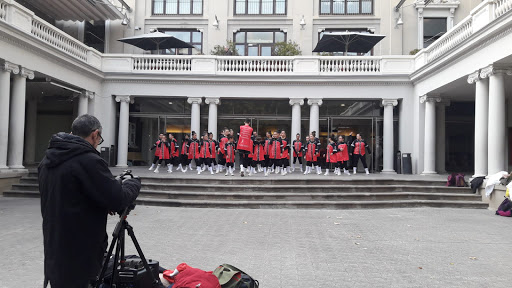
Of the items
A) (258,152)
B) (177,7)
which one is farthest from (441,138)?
(177,7)

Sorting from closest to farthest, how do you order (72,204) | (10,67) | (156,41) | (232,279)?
(72,204) < (232,279) < (10,67) < (156,41)

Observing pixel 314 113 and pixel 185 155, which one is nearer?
pixel 185 155

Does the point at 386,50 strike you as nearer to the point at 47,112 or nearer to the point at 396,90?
the point at 396,90

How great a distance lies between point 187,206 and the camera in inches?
500

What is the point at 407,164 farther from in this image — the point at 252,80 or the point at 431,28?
the point at 431,28

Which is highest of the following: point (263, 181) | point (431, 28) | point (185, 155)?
point (431, 28)

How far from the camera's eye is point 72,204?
287 cm

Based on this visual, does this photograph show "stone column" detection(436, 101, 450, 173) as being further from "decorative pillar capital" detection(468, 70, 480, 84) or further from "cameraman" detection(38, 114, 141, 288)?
"cameraman" detection(38, 114, 141, 288)

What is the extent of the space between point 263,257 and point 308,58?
641 inches

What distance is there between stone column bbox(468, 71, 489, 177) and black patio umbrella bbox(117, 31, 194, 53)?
13.9 m

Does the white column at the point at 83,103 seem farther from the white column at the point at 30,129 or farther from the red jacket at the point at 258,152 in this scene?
the red jacket at the point at 258,152

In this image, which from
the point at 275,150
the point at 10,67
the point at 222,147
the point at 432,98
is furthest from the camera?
the point at 432,98

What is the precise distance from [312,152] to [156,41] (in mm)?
10472

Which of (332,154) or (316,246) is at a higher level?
(332,154)
